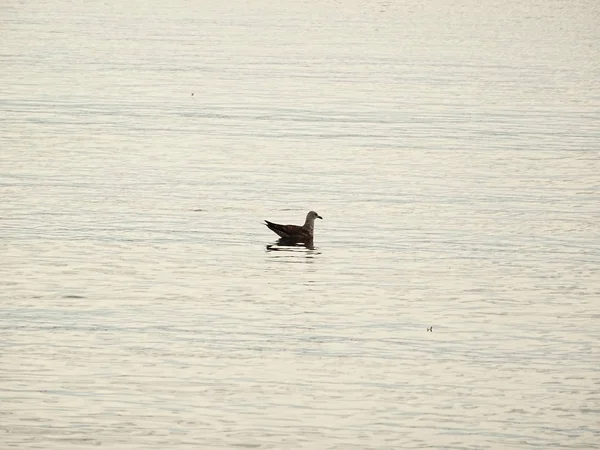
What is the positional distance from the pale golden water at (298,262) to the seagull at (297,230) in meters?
0.28

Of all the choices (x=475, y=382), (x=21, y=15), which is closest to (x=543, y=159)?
(x=475, y=382)

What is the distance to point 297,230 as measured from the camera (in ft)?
91.9

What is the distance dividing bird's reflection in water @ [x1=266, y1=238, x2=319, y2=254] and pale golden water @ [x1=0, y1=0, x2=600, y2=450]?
234 mm

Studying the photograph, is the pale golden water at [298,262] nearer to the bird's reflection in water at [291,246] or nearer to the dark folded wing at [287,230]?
the bird's reflection in water at [291,246]

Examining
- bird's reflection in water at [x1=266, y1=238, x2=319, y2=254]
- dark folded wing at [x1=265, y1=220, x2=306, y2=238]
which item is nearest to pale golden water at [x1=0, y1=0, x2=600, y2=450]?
bird's reflection in water at [x1=266, y1=238, x2=319, y2=254]

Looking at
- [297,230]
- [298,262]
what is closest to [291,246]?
[297,230]

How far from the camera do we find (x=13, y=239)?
2734cm

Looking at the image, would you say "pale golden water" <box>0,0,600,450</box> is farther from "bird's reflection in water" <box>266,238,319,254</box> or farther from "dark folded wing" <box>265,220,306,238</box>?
"dark folded wing" <box>265,220,306,238</box>

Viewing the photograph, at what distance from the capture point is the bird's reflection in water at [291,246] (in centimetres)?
2777

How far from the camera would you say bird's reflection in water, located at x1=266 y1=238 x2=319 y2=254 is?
2777 cm

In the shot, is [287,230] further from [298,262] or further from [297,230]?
[298,262]

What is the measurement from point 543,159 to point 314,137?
744cm

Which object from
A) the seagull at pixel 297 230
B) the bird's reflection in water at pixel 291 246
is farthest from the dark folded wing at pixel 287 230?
the bird's reflection in water at pixel 291 246

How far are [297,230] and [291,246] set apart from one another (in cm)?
32
